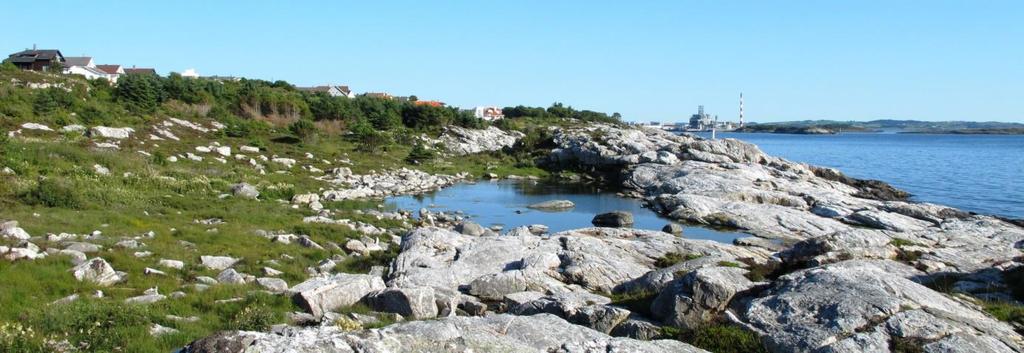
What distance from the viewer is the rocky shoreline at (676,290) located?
432 inches

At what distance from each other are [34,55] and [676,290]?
4360 inches

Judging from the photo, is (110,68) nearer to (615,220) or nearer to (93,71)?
(93,71)

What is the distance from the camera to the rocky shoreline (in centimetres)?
1098

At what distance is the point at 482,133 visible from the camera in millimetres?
95000

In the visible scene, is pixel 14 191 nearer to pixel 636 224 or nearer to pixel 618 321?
pixel 618 321

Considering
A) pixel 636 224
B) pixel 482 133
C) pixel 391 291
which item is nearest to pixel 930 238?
pixel 636 224

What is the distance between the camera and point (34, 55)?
96000 mm

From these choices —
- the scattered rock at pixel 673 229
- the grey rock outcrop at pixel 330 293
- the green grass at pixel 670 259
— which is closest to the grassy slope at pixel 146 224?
the grey rock outcrop at pixel 330 293

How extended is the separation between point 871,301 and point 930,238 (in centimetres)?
2659

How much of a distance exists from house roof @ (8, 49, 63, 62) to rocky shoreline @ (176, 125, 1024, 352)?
78.5 meters

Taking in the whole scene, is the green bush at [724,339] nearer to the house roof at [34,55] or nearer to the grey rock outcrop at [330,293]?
the grey rock outcrop at [330,293]

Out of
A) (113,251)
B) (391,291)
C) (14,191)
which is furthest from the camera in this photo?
(14,191)

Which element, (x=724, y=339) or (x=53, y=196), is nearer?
(x=724, y=339)

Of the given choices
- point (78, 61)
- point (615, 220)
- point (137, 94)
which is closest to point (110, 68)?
point (78, 61)
